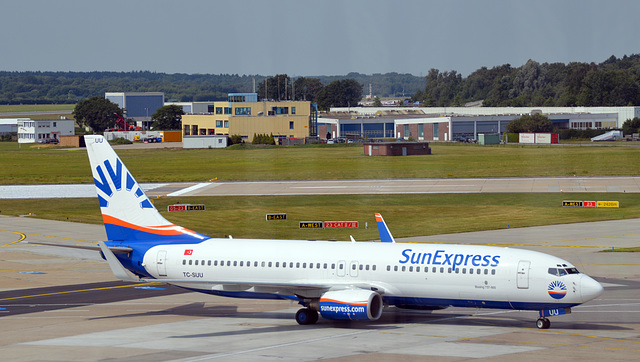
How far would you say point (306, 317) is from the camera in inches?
1502

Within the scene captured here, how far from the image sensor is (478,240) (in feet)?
209

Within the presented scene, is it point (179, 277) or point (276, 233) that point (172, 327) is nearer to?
point (179, 277)

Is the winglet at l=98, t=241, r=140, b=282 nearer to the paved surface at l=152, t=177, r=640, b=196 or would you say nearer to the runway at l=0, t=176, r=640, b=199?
the runway at l=0, t=176, r=640, b=199

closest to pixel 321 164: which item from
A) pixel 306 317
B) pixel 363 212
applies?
pixel 363 212

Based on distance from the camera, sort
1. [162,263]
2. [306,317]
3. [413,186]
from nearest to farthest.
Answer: [306,317]
[162,263]
[413,186]

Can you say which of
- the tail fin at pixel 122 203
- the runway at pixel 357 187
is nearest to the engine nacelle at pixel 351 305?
the tail fin at pixel 122 203

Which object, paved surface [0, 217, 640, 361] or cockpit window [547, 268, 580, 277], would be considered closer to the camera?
paved surface [0, 217, 640, 361]

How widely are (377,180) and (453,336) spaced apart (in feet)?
266

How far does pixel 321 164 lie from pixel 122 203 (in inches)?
4024

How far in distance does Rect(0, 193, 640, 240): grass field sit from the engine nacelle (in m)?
30.1

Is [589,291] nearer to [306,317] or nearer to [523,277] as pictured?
[523,277]

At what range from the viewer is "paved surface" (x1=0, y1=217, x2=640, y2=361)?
3170cm

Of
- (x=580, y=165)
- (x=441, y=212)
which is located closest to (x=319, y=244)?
(x=441, y=212)

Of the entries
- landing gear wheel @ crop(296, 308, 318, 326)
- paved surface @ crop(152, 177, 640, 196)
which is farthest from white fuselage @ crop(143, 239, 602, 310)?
paved surface @ crop(152, 177, 640, 196)
